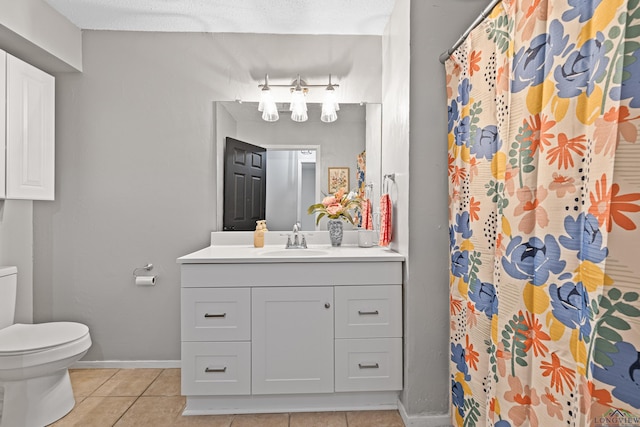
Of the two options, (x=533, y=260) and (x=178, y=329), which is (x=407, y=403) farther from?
(x=178, y=329)

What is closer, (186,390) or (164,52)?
(186,390)

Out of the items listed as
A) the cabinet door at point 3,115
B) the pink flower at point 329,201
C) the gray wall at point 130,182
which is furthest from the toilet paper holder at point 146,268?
the pink flower at point 329,201

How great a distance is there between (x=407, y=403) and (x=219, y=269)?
4.05ft

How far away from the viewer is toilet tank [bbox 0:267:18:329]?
2146 millimetres

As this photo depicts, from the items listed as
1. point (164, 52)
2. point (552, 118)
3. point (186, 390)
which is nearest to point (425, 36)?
point (552, 118)

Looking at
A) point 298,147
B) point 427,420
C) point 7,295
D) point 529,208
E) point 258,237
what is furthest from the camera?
point 298,147

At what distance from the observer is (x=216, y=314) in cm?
203

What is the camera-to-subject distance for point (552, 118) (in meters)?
1.10

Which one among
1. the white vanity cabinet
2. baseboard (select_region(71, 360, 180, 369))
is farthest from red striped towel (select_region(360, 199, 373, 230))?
baseboard (select_region(71, 360, 180, 369))

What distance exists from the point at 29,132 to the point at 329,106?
6.29ft

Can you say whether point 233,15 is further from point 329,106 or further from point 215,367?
point 215,367

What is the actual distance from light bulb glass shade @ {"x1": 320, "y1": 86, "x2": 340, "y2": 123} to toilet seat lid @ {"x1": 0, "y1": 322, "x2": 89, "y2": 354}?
2.03m

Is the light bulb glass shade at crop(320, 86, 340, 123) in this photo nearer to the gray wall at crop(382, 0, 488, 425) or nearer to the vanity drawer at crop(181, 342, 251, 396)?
the gray wall at crop(382, 0, 488, 425)

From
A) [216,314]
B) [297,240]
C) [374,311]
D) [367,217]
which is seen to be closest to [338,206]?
[367,217]
